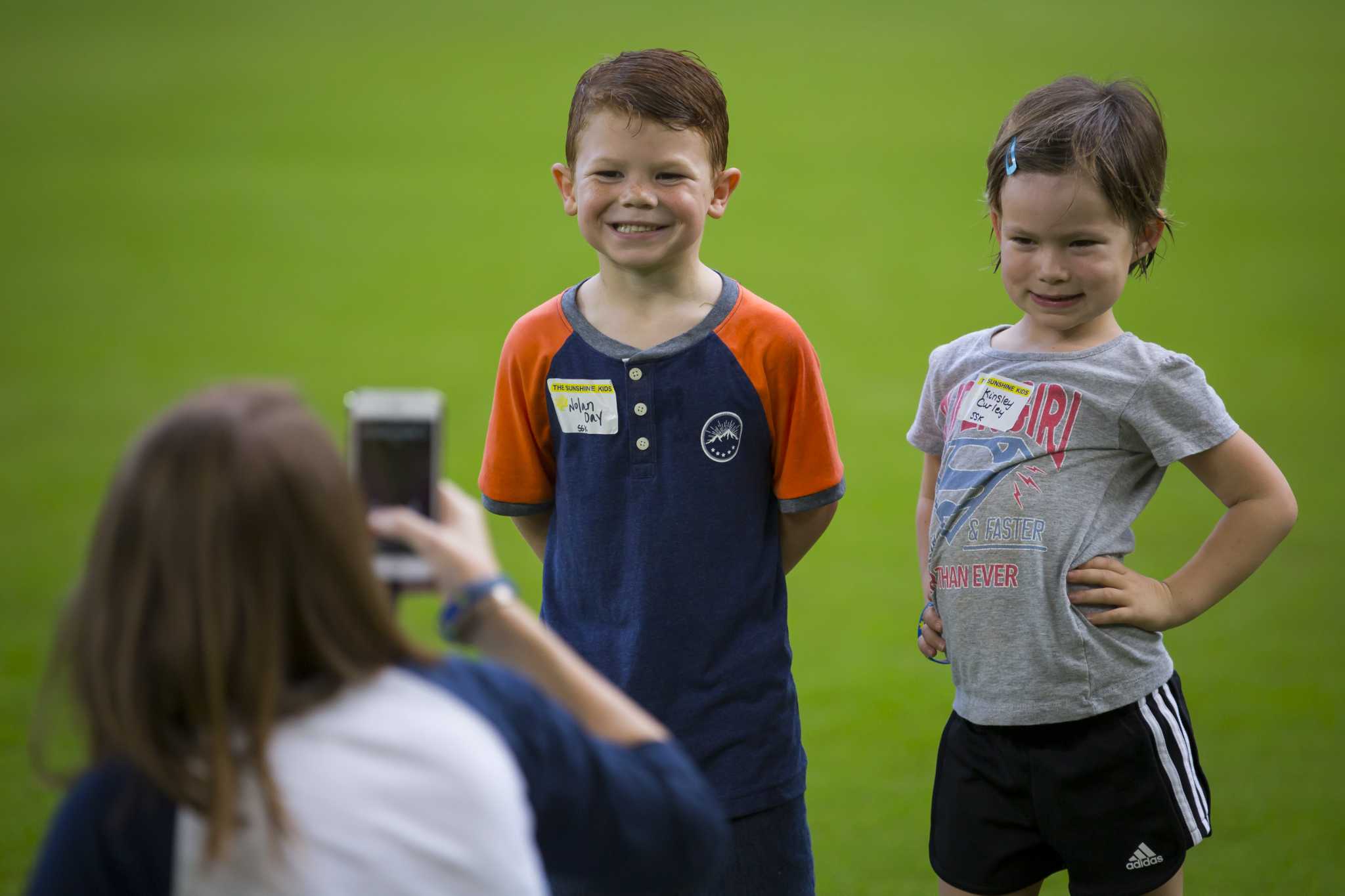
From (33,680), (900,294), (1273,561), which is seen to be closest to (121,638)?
(33,680)

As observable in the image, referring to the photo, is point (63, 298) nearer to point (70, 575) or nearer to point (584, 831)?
point (70, 575)

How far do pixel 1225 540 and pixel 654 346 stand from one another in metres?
0.77

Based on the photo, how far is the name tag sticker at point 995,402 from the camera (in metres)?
1.79

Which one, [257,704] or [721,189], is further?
[721,189]

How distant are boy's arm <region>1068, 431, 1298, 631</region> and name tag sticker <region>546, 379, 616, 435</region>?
621 mm

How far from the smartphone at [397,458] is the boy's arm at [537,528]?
0.80 meters

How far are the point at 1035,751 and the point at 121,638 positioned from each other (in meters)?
1.17

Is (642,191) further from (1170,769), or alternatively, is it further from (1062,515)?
(1170,769)

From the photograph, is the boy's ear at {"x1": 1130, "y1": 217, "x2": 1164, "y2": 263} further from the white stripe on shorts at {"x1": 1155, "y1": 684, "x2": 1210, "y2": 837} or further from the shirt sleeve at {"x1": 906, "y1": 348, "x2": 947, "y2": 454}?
the white stripe on shorts at {"x1": 1155, "y1": 684, "x2": 1210, "y2": 837}

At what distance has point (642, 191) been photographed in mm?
1822

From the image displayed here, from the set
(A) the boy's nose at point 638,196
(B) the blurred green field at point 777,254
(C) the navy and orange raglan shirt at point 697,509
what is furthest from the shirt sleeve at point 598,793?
(B) the blurred green field at point 777,254

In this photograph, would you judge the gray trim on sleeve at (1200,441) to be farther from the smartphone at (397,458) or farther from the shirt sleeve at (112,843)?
the shirt sleeve at (112,843)

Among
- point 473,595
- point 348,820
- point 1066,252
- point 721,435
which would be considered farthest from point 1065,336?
point 348,820

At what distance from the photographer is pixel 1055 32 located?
37.6ft
